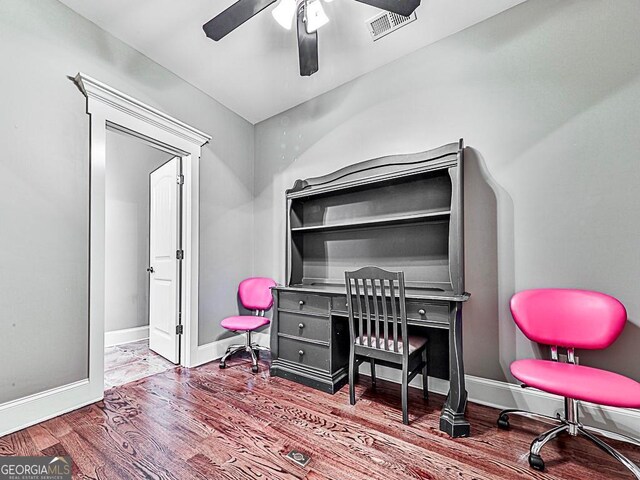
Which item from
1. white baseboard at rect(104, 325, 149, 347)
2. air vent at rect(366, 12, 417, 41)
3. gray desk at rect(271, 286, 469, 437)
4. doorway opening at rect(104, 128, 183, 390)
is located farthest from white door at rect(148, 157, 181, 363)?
Result: air vent at rect(366, 12, 417, 41)

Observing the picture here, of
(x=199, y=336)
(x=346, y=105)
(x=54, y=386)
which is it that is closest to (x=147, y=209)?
(x=199, y=336)

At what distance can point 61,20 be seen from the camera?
2.09 metres

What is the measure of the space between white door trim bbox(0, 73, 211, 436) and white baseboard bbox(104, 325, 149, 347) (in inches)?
58.0

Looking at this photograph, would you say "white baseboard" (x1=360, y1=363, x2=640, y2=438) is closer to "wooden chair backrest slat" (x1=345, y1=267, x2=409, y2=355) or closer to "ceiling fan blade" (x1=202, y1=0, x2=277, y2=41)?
"wooden chair backrest slat" (x1=345, y1=267, x2=409, y2=355)

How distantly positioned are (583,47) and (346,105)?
5.96ft

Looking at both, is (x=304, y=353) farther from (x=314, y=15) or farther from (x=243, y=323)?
(x=314, y=15)

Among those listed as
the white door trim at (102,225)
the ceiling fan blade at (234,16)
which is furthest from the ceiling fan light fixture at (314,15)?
the white door trim at (102,225)

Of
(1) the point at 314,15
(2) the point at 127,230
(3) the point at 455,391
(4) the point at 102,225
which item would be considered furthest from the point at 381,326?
(2) the point at 127,230

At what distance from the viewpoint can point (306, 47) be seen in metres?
1.97

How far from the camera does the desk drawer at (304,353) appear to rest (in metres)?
2.43

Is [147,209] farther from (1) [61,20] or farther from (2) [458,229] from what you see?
(2) [458,229]

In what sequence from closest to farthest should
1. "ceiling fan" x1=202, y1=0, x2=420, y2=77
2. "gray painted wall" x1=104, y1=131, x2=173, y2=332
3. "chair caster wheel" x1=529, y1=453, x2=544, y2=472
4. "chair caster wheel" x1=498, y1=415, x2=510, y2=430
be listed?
1. "chair caster wheel" x1=529, y1=453, x2=544, y2=472
2. "ceiling fan" x1=202, y1=0, x2=420, y2=77
3. "chair caster wheel" x1=498, y1=415, x2=510, y2=430
4. "gray painted wall" x1=104, y1=131, x2=173, y2=332

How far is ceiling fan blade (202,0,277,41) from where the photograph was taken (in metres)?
1.63

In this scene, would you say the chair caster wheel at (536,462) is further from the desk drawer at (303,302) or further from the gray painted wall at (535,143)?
the desk drawer at (303,302)
